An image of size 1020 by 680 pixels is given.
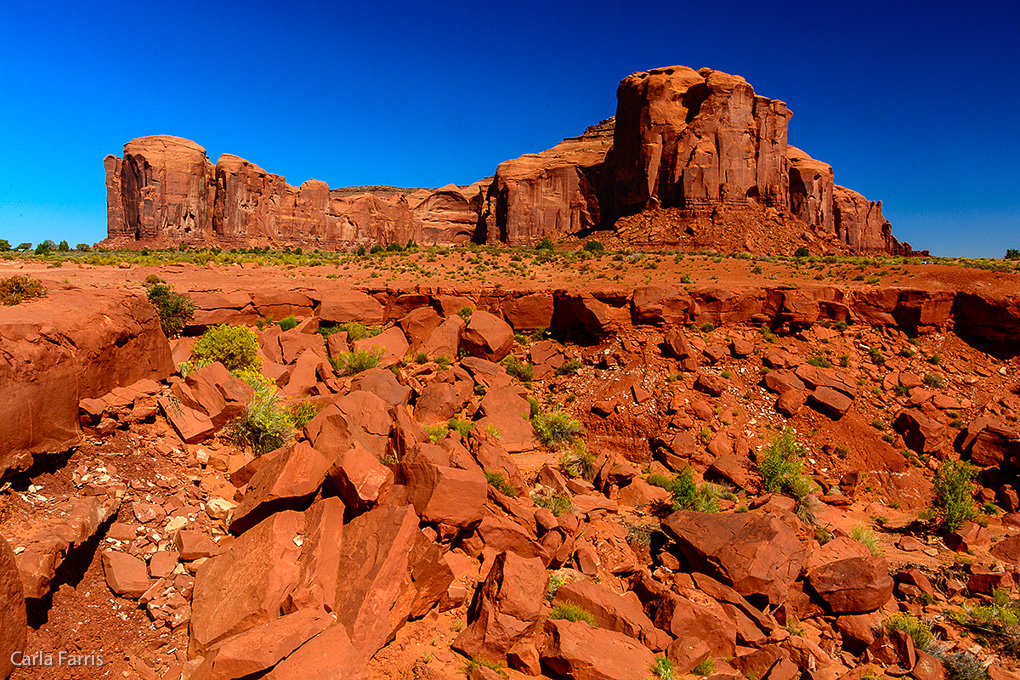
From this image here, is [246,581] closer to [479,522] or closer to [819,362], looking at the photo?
[479,522]

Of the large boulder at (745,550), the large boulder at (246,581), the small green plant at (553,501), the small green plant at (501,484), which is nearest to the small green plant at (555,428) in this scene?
the small green plant at (553,501)

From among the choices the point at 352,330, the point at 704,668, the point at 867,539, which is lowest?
the point at 867,539

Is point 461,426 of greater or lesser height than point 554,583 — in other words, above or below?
above

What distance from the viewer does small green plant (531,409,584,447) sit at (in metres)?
12.9

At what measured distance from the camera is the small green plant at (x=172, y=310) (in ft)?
46.9

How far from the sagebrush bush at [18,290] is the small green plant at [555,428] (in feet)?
34.0

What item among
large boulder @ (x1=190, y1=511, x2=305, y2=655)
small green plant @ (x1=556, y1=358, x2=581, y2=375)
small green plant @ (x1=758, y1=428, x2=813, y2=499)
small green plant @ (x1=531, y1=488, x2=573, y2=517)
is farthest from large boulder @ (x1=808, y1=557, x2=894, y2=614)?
small green plant @ (x1=556, y1=358, x2=581, y2=375)

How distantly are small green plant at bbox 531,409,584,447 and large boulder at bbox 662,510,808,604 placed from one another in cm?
454

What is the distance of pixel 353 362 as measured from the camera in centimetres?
Result: 1448

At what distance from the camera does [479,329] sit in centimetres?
1648

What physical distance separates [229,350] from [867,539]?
15141 mm

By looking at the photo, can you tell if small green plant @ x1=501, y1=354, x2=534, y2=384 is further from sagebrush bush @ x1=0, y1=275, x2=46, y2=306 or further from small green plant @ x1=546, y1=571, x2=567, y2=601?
sagebrush bush @ x1=0, y1=275, x2=46, y2=306

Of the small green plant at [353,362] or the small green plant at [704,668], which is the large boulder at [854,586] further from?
the small green plant at [353,362]

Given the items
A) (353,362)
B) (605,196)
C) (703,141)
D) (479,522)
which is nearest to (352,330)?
(353,362)
